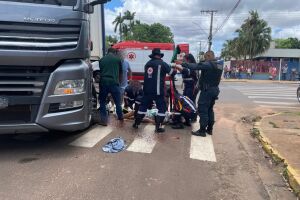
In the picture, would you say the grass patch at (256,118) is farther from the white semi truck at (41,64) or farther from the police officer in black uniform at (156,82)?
the white semi truck at (41,64)

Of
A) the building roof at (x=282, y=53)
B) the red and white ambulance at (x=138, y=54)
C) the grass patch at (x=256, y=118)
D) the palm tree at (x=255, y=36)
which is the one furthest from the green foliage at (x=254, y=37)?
the grass patch at (x=256, y=118)

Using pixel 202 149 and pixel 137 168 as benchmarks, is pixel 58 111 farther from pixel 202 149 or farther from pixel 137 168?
pixel 202 149

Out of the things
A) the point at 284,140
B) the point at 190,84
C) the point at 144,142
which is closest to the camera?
the point at 144,142

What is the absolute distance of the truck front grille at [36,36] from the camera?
5.68 meters

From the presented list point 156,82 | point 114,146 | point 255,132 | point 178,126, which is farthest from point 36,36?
point 255,132

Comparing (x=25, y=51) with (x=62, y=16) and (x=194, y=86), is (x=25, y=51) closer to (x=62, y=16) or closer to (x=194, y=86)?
(x=62, y=16)

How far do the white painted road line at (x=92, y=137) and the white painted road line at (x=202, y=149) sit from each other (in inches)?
69.0

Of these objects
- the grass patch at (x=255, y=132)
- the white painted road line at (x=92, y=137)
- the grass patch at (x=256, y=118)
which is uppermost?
the white painted road line at (x=92, y=137)

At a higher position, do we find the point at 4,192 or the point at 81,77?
the point at 81,77

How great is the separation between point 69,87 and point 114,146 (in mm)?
1371

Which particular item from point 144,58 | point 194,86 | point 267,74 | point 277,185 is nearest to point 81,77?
point 277,185

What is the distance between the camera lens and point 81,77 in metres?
6.36

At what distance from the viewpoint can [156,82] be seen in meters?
8.19

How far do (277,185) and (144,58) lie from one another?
15.8 meters
